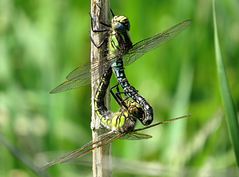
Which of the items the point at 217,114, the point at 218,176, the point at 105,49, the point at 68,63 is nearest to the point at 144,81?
the point at 68,63

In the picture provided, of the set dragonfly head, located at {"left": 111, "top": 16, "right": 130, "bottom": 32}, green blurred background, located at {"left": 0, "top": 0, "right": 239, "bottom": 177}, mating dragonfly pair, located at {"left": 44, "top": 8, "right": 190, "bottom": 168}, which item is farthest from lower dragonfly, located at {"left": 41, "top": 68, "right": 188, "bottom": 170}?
green blurred background, located at {"left": 0, "top": 0, "right": 239, "bottom": 177}

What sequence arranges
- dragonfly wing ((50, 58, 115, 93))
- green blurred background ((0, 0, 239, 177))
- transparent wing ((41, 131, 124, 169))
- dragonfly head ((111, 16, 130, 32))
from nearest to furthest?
transparent wing ((41, 131, 124, 169)) < dragonfly wing ((50, 58, 115, 93)) < dragonfly head ((111, 16, 130, 32)) < green blurred background ((0, 0, 239, 177))

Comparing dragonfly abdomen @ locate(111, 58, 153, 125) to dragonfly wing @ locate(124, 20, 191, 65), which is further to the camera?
dragonfly wing @ locate(124, 20, 191, 65)

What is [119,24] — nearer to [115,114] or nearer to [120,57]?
[120,57]

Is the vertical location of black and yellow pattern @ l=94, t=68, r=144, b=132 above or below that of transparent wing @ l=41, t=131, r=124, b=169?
above

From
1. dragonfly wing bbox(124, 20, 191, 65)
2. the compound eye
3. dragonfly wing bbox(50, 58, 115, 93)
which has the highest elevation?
the compound eye

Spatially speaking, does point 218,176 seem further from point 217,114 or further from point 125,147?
point 125,147

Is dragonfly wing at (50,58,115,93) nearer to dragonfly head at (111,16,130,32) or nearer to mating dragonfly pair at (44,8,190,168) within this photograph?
mating dragonfly pair at (44,8,190,168)
